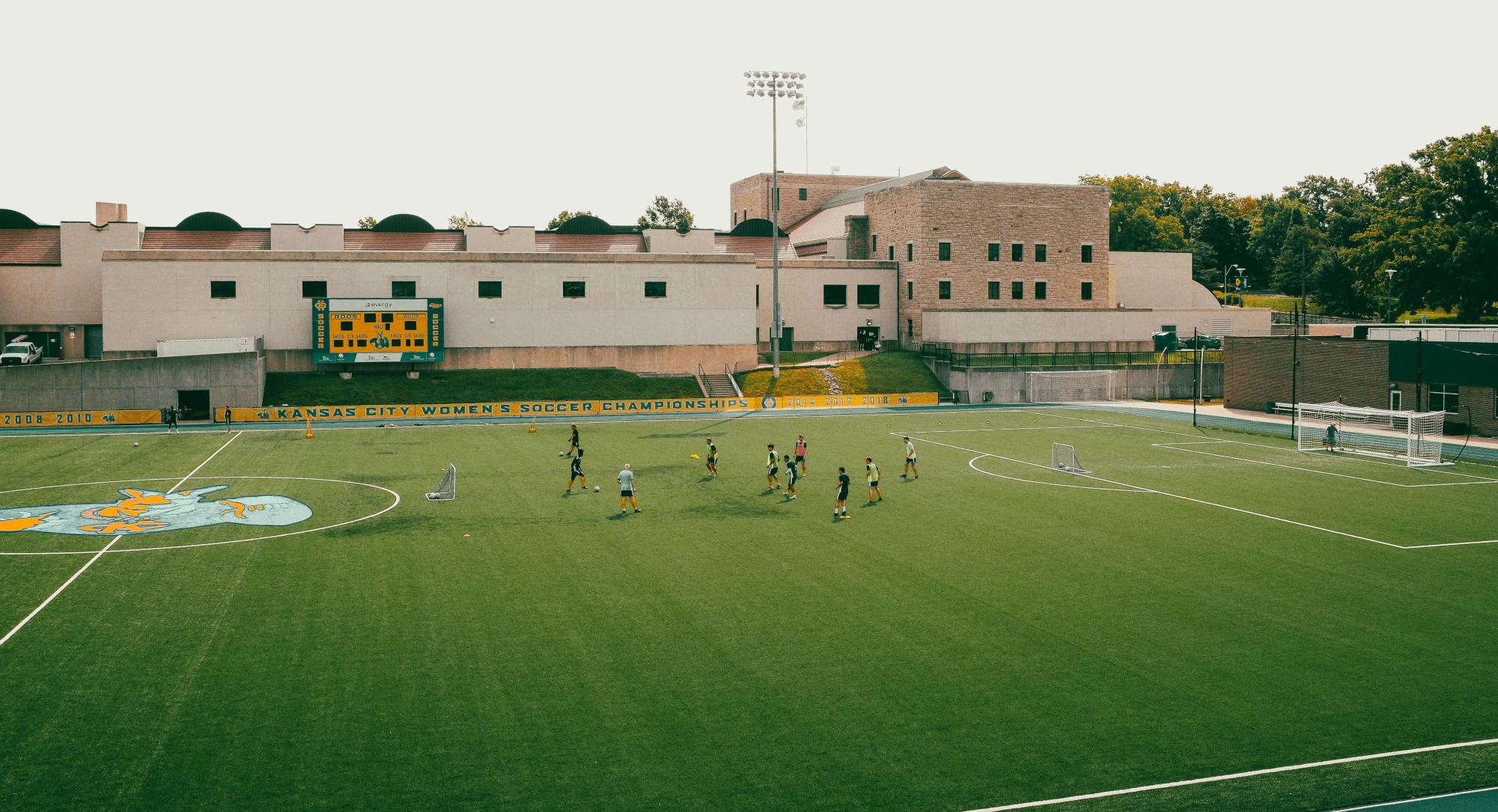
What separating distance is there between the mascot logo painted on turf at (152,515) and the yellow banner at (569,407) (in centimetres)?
2693

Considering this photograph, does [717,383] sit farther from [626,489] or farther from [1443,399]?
[626,489]

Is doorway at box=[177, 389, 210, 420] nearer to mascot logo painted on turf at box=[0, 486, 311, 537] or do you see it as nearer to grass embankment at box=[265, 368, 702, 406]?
grass embankment at box=[265, 368, 702, 406]

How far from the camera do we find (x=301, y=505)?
36406 millimetres

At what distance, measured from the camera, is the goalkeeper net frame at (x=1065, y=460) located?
145 ft

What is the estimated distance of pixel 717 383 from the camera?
8062 cm

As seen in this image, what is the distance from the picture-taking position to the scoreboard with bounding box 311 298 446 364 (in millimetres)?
74000

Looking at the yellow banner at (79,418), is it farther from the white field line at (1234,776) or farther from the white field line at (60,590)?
the white field line at (1234,776)

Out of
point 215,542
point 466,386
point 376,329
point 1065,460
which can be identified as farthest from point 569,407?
point 215,542

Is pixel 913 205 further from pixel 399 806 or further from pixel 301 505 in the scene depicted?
pixel 399 806

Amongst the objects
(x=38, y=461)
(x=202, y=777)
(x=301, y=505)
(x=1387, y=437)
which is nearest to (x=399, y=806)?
(x=202, y=777)

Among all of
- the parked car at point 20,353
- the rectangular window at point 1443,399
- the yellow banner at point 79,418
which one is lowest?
the yellow banner at point 79,418

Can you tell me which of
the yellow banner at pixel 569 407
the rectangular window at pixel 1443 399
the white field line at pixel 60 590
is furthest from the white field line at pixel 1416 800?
the yellow banner at pixel 569 407

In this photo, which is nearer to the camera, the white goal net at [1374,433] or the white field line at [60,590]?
the white field line at [60,590]

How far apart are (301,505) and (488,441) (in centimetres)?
1956
